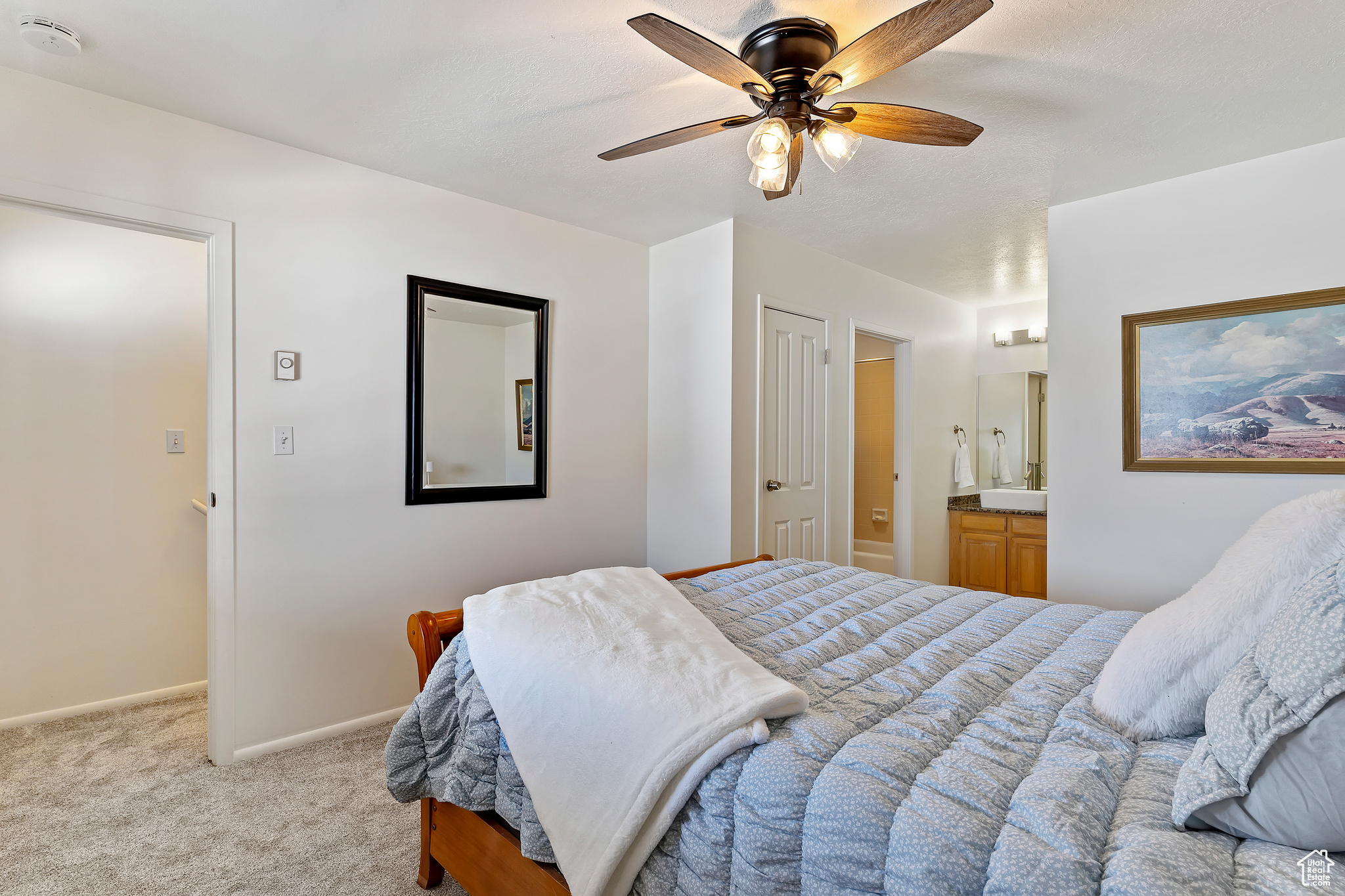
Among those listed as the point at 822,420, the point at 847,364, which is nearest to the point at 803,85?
the point at 822,420

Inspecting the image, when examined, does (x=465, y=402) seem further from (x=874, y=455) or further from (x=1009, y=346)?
(x=1009, y=346)

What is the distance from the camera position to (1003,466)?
5297 mm

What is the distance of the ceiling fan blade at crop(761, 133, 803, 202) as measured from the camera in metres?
2.10

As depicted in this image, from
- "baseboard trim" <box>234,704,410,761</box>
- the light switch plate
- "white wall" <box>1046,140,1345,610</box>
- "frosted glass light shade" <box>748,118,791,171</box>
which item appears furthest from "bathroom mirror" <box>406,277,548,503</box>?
"white wall" <box>1046,140,1345,610</box>

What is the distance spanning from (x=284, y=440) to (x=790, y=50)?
2246 mm

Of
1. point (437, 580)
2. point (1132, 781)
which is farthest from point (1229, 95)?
point (437, 580)

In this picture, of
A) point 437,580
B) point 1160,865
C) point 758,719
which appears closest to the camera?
point 1160,865

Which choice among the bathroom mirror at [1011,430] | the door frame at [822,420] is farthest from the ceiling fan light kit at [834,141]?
the bathroom mirror at [1011,430]

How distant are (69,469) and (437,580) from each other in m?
1.60

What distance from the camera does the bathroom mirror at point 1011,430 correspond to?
17.0 feet

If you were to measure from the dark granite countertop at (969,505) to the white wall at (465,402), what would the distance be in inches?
136

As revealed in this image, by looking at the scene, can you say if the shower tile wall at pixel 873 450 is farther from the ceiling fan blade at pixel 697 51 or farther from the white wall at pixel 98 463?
the white wall at pixel 98 463

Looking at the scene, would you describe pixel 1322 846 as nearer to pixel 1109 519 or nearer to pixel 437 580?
pixel 1109 519

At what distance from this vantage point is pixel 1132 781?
1.04 meters
